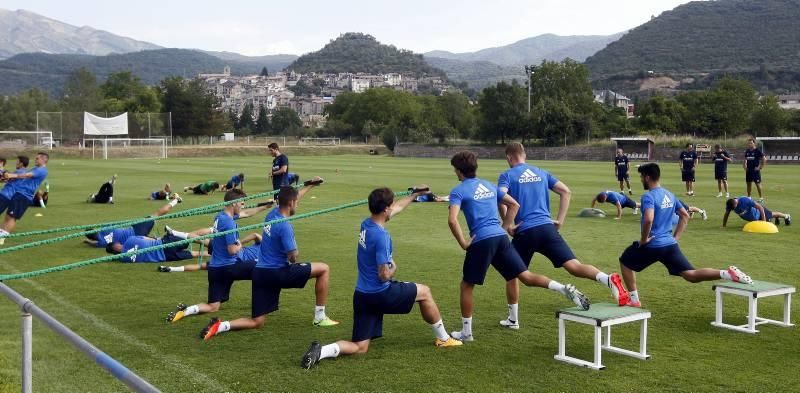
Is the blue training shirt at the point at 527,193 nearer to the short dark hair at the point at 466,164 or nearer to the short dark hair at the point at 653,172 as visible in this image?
the short dark hair at the point at 466,164

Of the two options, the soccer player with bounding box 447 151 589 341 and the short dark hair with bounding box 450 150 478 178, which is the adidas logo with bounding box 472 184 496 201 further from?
the short dark hair with bounding box 450 150 478 178

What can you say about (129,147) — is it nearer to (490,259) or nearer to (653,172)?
(653,172)

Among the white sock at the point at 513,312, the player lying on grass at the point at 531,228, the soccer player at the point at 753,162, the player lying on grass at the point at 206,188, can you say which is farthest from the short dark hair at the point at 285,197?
the player lying on grass at the point at 206,188

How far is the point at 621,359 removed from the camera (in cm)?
793

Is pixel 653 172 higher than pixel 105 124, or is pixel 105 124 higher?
pixel 105 124

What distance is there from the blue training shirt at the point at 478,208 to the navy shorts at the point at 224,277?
2900 mm

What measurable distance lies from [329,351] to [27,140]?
253 feet

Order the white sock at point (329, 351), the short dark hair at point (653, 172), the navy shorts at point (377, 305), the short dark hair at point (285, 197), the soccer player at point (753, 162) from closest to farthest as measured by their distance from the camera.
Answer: the white sock at point (329, 351)
the navy shorts at point (377, 305)
the short dark hair at point (285, 197)
the short dark hair at point (653, 172)
the soccer player at point (753, 162)

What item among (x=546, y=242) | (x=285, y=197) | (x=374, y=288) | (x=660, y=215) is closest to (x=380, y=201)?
(x=374, y=288)

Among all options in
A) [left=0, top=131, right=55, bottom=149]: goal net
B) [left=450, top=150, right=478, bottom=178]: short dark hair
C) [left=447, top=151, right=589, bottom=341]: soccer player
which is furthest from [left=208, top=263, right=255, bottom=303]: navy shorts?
[left=0, top=131, right=55, bottom=149]: goal net

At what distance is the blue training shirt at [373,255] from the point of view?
306 inches

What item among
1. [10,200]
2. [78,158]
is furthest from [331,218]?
[78,158]

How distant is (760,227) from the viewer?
17938mm

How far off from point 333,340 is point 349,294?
2562 millimetres
